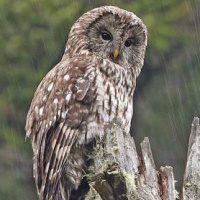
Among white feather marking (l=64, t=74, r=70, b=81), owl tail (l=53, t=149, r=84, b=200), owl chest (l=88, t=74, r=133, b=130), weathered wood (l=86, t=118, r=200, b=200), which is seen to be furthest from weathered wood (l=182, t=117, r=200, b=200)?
white feather marking (l=64, t=74, r=70, b=81)

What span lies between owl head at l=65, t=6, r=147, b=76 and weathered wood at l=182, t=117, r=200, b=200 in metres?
1.29

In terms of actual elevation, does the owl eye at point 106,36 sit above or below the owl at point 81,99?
above

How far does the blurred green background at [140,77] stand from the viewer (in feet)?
45.8

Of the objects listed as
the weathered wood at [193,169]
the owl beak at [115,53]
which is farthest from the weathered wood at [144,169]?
the owl beak at [115,53]

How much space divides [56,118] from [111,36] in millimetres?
748

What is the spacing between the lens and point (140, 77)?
14.2 m

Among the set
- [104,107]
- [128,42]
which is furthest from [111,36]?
[104,107]

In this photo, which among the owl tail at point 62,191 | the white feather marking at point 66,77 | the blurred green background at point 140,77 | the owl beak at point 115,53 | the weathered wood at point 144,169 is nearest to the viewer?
the weathered wood at point 144,169

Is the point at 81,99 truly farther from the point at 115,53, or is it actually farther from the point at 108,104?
the point at 115,53

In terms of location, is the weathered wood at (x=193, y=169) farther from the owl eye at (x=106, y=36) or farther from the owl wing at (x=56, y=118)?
the owl eye at (x=106, y=36)

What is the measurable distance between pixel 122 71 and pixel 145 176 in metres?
1.37

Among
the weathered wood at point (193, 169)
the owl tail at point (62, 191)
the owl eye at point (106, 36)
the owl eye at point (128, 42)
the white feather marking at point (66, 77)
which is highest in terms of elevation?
the owl eye at point (106, 36)

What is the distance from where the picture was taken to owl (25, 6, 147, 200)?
295 inches

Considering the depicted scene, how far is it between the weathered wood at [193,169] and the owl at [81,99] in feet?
2.63
